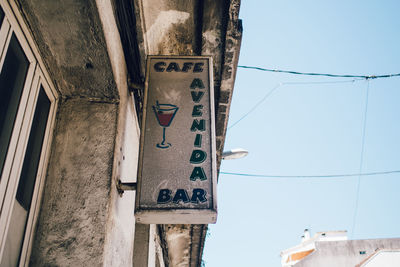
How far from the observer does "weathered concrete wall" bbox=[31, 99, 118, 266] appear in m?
1.99

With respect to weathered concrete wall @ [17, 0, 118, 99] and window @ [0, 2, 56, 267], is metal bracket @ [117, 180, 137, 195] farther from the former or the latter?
weathered concrete wall @ [17, 0, 118, 99]

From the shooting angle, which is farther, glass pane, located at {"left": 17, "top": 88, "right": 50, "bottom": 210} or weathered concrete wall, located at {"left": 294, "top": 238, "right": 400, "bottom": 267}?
weathered concrete wall, located at {"left": 294, "top": 238, "right": 400, "bottom": 267}

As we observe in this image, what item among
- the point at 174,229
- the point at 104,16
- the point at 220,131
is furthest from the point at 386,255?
the point at 104,16

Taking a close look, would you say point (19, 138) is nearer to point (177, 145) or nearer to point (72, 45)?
point (72, 45)

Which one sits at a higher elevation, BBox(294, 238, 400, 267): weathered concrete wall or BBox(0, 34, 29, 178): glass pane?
BBox(0, 34, 29, 178): glass pane

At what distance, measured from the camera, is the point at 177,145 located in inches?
94.4

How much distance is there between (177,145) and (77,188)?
687mm

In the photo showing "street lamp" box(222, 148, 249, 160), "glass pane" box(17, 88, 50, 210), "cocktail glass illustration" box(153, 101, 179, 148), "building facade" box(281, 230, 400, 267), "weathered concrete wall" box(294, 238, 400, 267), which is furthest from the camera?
"weathered concrete wall" box(294, 238, 400, 267)

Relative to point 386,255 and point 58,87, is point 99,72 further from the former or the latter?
point 386,255

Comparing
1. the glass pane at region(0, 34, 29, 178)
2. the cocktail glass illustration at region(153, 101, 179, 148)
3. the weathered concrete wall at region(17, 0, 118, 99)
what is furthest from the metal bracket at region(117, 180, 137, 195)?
the glass pane at region(0, 34, 29, 178)

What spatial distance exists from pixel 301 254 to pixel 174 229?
63.5 ft

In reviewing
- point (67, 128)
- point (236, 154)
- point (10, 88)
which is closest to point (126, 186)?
point (67, 128)

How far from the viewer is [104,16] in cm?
217

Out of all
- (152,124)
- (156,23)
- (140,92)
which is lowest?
(152,124)
